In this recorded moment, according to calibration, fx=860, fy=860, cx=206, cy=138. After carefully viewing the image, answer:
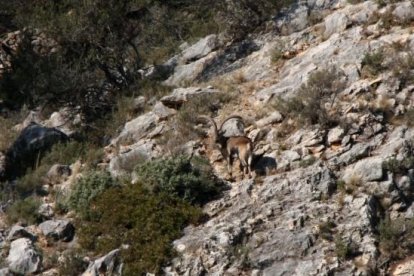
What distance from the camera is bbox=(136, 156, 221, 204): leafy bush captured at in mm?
14734

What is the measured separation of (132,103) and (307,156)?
5932mm

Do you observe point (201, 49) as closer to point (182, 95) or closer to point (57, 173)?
point (182, 95)

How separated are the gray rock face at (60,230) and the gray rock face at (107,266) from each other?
1.51 metres

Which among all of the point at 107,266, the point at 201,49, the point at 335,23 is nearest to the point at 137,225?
the point at 107,266

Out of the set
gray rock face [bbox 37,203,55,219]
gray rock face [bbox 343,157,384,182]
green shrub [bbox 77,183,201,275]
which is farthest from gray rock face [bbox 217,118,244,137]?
gray rock face [bbox 37,203,55,219]

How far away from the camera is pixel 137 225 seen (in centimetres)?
1420

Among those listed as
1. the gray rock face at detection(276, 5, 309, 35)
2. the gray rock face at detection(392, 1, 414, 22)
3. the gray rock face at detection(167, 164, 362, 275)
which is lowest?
the gray rock face at detection(167, 164, 362, 275)

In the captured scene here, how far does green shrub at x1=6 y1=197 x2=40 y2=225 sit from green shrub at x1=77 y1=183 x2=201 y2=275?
1.16 m

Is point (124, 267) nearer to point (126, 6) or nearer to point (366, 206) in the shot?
point (366, 206)

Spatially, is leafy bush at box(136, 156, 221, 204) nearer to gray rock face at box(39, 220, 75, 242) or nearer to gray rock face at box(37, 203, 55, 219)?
gray rock face at box(39, 220, 75, 242)

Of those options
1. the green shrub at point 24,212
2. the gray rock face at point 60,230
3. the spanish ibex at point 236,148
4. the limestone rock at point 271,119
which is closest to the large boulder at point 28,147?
the green shrub at point 24,212

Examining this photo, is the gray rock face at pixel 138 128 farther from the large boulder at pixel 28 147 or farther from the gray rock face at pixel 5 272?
the gray rock face at pixel 5 272

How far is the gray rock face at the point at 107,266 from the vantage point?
44.0 feet

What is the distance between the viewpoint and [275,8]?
22.0 metres
